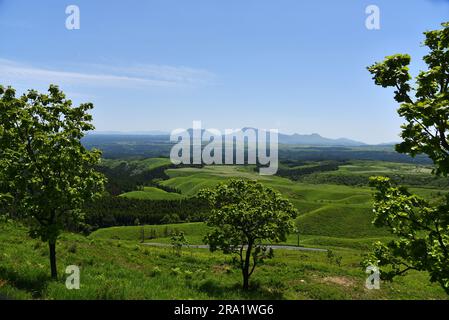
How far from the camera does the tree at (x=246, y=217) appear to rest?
2577cm

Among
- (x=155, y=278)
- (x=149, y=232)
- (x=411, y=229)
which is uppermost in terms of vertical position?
(x=411, y=229)

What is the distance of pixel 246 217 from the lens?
2555 cm

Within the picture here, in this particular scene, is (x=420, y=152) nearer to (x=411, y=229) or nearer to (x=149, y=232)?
(x=411, y=229)

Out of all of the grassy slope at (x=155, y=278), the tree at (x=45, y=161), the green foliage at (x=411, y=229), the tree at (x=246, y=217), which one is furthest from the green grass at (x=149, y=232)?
the green foliage at (x=411, y=229)

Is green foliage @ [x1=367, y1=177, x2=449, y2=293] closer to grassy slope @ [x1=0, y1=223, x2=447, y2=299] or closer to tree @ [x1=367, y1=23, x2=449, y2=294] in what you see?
tree @ [x1=367, y1=23, x2=449, y2=294]

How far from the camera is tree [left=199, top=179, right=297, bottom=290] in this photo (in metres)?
25.8

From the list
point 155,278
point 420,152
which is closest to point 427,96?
point 420,152

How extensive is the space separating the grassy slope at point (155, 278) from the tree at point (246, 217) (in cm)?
324

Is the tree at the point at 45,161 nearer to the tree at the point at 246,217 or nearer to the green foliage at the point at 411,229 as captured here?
the tree at the point at 246,217

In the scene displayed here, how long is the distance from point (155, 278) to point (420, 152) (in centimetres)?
1852

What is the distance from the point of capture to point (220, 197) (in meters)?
27.5

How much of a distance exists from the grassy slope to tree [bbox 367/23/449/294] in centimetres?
1090
